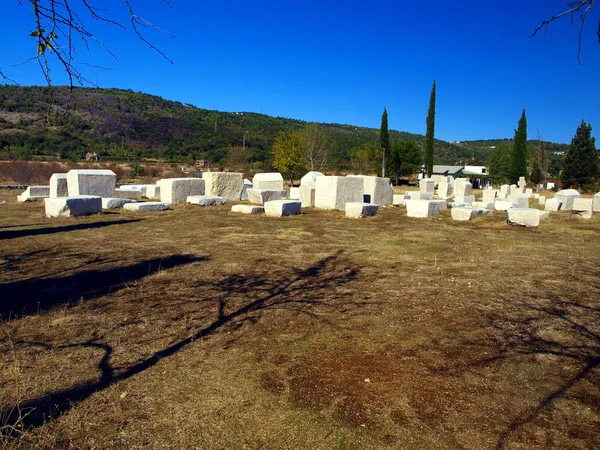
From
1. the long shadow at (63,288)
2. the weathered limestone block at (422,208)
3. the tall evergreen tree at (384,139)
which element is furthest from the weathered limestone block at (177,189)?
the tall evergreen tree at (384,139)

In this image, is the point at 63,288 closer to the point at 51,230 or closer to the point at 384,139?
the point at 51,230

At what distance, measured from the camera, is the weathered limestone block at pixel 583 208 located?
47.4 ft

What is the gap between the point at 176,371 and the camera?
10.1 feet

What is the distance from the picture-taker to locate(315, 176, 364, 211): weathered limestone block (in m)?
14.2

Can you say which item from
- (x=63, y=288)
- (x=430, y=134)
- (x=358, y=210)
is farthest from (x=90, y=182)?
(x=430, y=134)

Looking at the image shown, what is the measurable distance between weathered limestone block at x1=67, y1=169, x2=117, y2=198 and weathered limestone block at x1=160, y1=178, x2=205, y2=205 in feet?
5.66

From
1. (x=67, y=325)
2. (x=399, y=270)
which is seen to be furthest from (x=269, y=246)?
(x=67, y=325)

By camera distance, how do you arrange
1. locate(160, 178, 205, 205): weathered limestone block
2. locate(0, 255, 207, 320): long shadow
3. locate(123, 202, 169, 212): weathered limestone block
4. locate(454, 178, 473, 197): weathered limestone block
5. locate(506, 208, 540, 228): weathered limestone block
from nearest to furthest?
locate(0, 255, 207, 320): long shadow
locate(506, 208, 540, 228): weathered limestone block
locate(123, 202, 169, 212): weathered limestone block
locate(160, 178, 205, 205): weathered limestone block
locate(454, 178, 473, 197): weathered limestone block

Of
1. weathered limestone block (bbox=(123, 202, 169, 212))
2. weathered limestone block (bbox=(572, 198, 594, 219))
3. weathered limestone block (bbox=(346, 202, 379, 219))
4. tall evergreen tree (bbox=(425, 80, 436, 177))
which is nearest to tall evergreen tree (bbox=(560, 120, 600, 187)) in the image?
tall evergreen tree (bbox=(425, 80, 436, 177))

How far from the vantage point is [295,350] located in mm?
3459

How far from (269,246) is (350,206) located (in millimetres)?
5380

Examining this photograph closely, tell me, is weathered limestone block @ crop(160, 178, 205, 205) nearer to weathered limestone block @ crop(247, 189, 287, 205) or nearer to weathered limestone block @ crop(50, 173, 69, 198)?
weathered limestone block @ crop(247, 189, 287, 205)

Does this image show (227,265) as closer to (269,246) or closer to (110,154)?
(269,246)

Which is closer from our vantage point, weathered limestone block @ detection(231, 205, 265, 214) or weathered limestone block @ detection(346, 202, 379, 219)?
weathered limestone block @ detection(346, 202, 379, 219)
